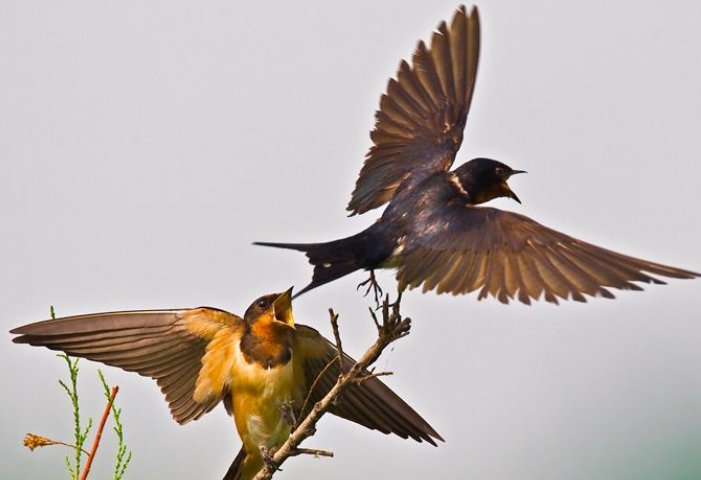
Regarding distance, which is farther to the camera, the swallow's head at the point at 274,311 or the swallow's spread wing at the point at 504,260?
the swallow's head at the point at 274,311

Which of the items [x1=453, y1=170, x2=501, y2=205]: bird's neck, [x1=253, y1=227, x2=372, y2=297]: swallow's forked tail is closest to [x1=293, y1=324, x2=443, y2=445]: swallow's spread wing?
[x1=253, y1=227, x2=372, y2=297]: swallow's forked tail

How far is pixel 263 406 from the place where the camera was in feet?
11.3

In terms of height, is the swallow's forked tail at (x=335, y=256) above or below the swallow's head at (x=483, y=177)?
below

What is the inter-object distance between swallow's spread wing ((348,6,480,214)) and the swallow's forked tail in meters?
0.62

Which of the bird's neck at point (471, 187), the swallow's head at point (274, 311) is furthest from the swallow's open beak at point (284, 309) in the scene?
the bird's neck at point (471, 187)

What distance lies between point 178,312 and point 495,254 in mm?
1175

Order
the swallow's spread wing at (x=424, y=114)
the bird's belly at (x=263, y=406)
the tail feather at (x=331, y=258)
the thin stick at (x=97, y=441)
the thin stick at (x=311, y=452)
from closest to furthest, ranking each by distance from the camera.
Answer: the thin stick at (x=97, y=441) → the thin stick at (x=311, y=452) → the tail feather at (x=331, y=258) → the bird's belly at (x=263, y=406) → the swallow's spread wing at (x=424, y=114)

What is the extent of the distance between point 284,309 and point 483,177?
2.56 feet

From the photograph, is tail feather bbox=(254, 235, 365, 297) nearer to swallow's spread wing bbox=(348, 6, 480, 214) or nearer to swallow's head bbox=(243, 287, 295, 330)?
swallow's head bbox=(243, 287, 295, 330)

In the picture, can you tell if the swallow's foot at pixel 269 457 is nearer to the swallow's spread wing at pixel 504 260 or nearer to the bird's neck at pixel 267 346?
the bird's neck at pixel 267 346

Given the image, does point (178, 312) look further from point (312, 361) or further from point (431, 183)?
point (431, 183)

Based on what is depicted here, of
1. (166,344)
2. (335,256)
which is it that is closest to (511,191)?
(335,256)

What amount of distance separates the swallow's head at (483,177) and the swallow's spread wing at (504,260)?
24 cm

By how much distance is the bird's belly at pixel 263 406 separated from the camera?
345cm
